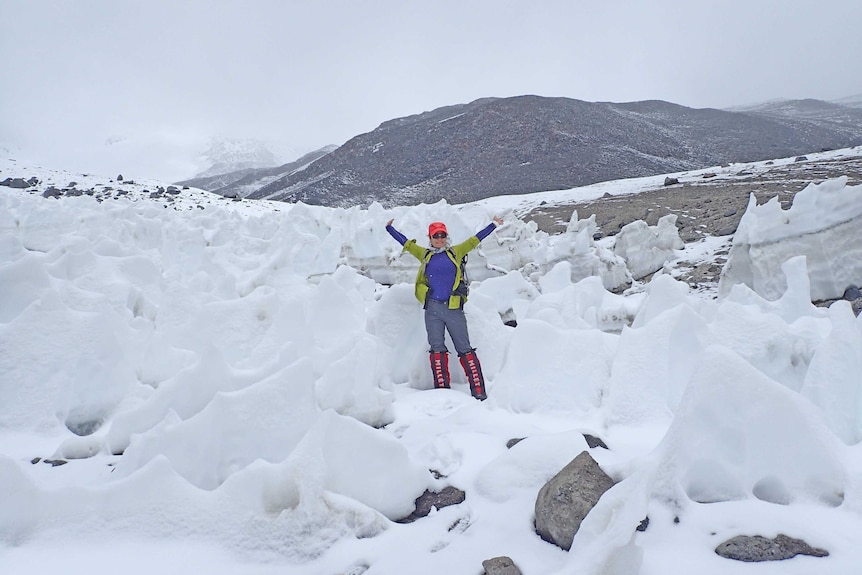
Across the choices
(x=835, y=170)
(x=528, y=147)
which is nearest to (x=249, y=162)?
(x=528, y=147)

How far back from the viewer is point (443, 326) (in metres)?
4.69

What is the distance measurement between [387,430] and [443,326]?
49.1 inches

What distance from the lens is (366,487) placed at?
2598 mm

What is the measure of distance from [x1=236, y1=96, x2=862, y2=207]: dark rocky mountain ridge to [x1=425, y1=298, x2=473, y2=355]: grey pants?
36787mm

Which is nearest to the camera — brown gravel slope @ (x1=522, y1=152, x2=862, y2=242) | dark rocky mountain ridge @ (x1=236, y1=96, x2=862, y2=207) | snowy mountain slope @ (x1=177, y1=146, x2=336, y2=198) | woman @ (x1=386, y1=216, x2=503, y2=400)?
woman @ (x1=386, y1=216, x2=503, y2=400)

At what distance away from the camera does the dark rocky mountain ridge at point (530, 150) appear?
157ft

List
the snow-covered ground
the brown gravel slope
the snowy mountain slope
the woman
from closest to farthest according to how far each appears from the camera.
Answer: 1. the snow-covered ground
2. the woman
3. the brown gravel slope
4. the snowy mountain slope

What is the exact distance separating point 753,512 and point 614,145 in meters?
56.7

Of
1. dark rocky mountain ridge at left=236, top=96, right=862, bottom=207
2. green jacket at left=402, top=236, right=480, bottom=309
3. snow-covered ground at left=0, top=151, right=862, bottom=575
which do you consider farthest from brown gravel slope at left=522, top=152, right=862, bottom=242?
dark rocky mountain ridge at left=236, top=96, right=862, bottom=207

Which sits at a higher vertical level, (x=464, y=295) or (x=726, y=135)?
(x=726, y=135)

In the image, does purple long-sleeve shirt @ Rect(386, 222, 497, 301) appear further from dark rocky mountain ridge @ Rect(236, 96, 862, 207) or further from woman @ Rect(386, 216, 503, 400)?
dark rocky mountain ridge @ Rect(236, 96, 862, 207)

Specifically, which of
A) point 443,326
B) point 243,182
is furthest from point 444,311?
point 243,182

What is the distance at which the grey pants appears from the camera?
4.62 meters

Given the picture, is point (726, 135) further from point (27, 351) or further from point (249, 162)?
point (249, 162)
